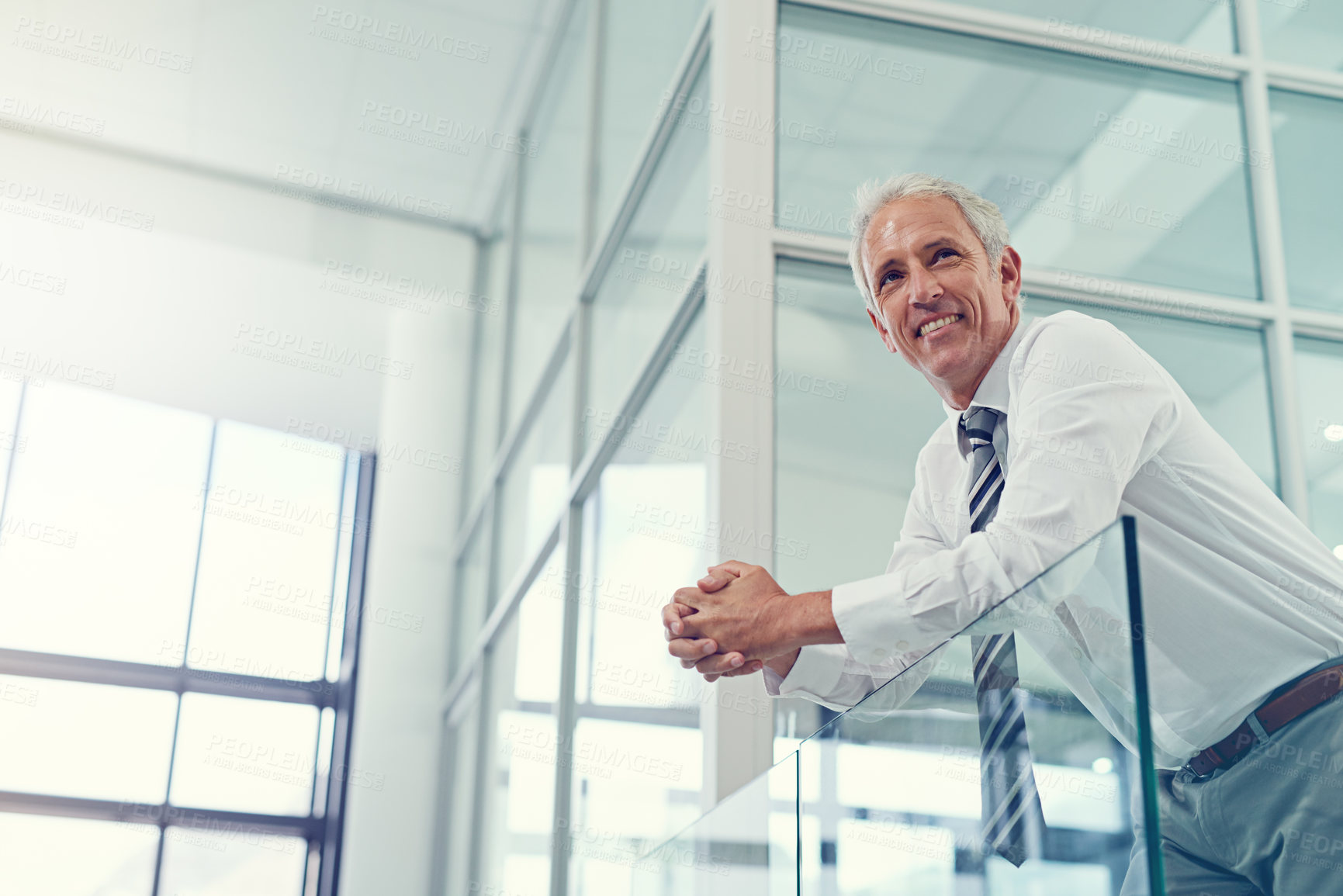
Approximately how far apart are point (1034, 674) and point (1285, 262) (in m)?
2.46

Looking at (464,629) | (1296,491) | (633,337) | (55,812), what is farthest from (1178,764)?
(55,812)

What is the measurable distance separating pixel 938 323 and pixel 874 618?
20.3 inches

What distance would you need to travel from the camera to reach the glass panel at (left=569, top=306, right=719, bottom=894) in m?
2.88

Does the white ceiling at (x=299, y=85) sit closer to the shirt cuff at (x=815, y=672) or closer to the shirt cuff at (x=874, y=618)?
the shirt cuff at (x=815, y=672)

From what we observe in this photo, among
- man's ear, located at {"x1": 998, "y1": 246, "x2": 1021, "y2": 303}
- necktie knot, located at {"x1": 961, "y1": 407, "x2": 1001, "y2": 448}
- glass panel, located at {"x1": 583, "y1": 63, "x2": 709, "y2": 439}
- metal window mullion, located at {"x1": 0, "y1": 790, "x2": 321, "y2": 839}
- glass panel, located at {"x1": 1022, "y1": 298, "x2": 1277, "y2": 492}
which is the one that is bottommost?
metal window mullion, located at {"x1": 0, "y1": 790, "x2": 321, "y2": 839}

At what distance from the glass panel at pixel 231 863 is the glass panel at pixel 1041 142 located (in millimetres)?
6103

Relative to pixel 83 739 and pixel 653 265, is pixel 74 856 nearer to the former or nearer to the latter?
pixel 83 739

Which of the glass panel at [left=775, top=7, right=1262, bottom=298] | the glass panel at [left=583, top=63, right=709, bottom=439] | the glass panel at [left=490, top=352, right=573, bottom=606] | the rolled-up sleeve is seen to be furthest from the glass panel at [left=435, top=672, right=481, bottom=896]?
the rolled-up sleeve

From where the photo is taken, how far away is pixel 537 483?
4.71m

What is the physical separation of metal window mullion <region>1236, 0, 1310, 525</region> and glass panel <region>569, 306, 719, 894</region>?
51.6 inches

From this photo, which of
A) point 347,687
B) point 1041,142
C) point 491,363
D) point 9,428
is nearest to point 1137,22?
point 1041,142

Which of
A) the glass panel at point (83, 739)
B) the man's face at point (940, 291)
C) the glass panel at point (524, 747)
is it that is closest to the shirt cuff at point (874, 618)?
Result: the man's face at point (940, 291)

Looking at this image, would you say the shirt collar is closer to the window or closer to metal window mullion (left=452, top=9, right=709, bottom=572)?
metal window mullion (left=452, top=9, right=709, bottom=572)

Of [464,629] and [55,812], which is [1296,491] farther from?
[55,812]
